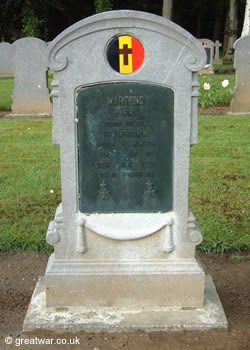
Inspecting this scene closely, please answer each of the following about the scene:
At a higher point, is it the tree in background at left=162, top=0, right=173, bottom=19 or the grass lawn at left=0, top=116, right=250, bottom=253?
the tree in background at left=162, top=0, right=173, bottom=19

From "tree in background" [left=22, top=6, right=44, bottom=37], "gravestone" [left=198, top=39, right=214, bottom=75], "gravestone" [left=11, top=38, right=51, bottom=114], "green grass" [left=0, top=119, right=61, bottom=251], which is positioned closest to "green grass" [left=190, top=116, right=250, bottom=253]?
"green grass" [left=0, top=119, right=61, bottom=251]

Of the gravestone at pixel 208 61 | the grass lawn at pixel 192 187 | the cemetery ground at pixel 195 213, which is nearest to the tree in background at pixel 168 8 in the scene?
the gravestone at pixel 208 61

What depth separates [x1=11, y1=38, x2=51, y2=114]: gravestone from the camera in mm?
10477

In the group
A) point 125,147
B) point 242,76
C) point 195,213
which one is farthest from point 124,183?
point 242,76

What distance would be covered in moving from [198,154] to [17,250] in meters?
3.64

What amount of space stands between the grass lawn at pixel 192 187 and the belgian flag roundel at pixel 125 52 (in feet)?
6.51

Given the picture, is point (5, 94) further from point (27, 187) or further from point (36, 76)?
point (27, 187)

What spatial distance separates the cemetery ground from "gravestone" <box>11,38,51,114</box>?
2880 millimetres

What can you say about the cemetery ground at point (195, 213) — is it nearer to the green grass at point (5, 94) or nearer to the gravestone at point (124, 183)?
the gravestone at point (124, 183)

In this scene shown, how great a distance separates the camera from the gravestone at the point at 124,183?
120 inches

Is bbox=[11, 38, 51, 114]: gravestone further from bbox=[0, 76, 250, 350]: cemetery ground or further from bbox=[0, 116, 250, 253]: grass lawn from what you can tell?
bbox=[0, 76, 250, 350]: cemetery ground

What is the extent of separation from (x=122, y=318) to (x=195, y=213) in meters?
1.95

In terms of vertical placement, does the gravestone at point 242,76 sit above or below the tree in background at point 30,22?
below

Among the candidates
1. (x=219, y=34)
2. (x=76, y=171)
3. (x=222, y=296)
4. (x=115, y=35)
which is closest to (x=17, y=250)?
(x=76, y=171)
